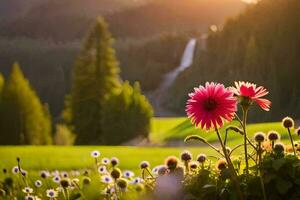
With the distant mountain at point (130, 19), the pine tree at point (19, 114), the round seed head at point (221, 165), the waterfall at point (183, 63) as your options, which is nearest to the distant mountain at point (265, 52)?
the pine tree at point (19, 114)

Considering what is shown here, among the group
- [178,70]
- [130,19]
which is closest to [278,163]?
[178,70]

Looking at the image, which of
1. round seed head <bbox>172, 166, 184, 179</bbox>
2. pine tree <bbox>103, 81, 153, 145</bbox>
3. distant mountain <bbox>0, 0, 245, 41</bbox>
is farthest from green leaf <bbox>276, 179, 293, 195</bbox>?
distant mountain <bbox>0, 0, 245, 41</bbox>

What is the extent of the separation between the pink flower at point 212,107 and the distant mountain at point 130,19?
14522 cm

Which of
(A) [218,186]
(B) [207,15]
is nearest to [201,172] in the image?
(A) [218,186]

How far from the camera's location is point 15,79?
2277 cm

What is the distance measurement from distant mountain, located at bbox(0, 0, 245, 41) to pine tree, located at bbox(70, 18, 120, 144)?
117800mm

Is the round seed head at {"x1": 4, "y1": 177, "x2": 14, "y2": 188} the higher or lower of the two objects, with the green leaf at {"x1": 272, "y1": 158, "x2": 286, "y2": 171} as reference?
higher

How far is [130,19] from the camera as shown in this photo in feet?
504

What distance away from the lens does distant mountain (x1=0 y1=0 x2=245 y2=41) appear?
153000 mm

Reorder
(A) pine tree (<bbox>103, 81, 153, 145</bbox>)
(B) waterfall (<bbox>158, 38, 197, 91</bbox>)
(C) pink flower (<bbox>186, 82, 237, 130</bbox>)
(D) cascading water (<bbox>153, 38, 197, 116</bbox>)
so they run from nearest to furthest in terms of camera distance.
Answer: (C) pink flower (<bbox>186, 82, 237, 130</bbox>)
(A) pine tree (<bbox>103, 81, 153, 145</bbox>)
(D) cascading water (<bbox>153, 38, 197, 116</bbox>)
(B) waterfall (<bbox>158, 38, 197, 91</bbox>)

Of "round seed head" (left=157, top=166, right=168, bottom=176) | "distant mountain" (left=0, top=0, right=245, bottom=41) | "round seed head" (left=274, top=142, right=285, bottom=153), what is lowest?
"round seed head" (left=157, top=166, right=168, bottom=176)

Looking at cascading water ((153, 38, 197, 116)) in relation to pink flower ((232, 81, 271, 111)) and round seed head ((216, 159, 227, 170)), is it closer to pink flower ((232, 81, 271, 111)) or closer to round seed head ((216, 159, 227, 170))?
round seed head ((216, 159, 227, 170))

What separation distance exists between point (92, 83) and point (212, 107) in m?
26.7

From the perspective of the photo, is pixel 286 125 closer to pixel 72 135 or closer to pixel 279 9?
pixel 72 135
